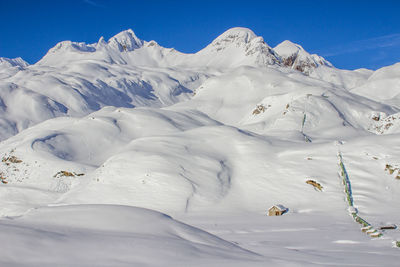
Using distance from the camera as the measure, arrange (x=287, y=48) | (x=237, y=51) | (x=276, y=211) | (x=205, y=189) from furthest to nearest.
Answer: (x=237, y=51)
(x=287, y=48)
(x=205, y=189)
(x=276, y=211)

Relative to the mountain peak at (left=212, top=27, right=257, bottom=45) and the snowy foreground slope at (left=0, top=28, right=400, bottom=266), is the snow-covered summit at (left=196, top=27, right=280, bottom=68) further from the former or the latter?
the snowy foreground slope at (left=0, top=28, right=400, bottom=266)

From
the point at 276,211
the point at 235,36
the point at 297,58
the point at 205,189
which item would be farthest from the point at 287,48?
the point at 276,211

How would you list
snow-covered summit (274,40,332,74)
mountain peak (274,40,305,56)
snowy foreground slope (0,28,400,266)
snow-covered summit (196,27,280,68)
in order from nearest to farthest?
snowy foreground slope (0,28,400,266)
snow-covered summit (196,27,280,68)
snow-covered summit (274,40,332,74)
mountain peak (274,40,305,56)

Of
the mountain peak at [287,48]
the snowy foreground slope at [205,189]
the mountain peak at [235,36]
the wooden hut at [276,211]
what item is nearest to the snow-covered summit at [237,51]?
the mountain peak at [235,36]

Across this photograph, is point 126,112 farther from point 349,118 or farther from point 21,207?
point 349,118

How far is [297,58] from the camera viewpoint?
162 metres

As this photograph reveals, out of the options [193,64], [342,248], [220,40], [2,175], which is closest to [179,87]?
[193,64]

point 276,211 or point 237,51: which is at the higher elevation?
point 237,51

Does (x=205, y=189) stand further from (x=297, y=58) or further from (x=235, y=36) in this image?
(x=235, y=36)

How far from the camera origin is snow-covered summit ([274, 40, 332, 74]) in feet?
517

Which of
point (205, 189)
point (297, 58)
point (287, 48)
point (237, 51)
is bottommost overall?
point (205, 189)

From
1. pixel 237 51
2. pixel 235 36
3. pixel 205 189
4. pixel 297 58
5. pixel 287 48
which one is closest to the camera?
pixel 205 189

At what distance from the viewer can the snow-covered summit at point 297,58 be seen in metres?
158

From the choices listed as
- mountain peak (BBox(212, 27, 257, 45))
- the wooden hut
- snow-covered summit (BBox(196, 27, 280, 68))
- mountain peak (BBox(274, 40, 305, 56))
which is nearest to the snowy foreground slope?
the wooden hut
